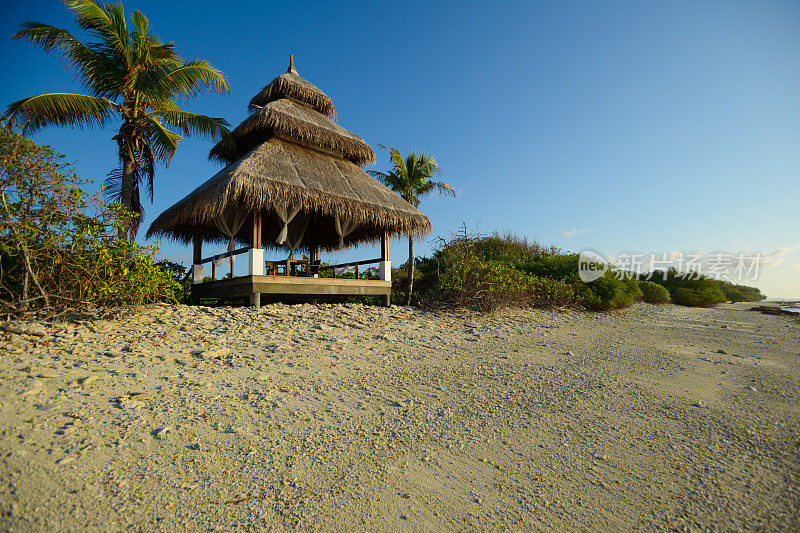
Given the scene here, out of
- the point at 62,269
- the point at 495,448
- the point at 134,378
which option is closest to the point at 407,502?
the point at 495,448

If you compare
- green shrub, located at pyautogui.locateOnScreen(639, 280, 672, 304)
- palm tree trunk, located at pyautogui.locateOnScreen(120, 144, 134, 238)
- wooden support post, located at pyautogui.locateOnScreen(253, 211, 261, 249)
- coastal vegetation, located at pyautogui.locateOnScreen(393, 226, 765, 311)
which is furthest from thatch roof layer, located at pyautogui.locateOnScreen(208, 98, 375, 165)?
green shrub, located at pyautogui.locateOnScreen(639, 280, 672, 304)

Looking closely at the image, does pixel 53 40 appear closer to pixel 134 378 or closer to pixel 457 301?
pixel 134 378

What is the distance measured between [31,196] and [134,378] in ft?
10.2

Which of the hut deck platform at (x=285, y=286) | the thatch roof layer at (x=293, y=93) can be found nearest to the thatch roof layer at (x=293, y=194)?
the hut deck platform at (x=285, y=286)

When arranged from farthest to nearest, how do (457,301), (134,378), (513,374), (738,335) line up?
(457,301) < (738,335) < (513,374) < (134,378)

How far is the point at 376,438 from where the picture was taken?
2611 millimetres

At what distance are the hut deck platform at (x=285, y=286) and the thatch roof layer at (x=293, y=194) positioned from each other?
154 cm

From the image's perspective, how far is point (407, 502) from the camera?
6.50ft

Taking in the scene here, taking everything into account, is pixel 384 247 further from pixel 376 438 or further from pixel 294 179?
pixel 376 438

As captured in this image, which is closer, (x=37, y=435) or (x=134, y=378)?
(x=37, y=435)

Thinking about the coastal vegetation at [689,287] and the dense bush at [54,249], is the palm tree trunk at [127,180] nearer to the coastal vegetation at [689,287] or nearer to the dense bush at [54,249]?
the dense bush at [54,249]

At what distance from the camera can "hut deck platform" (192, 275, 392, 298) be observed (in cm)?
796

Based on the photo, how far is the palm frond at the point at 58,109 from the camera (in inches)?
308

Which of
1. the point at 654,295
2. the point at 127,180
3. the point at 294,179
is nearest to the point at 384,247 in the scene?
the point at 294,179
